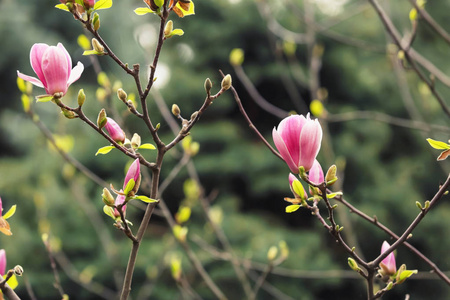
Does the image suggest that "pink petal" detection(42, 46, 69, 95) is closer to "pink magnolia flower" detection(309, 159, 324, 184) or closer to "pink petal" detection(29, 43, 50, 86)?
"pink petal" detection(29, 43, 50, 86)

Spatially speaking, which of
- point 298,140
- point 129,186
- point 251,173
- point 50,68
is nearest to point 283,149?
point 298,140

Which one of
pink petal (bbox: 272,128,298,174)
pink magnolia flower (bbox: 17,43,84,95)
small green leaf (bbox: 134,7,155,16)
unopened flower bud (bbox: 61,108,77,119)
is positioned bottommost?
pink petal (bbox: 272,128,298,174)

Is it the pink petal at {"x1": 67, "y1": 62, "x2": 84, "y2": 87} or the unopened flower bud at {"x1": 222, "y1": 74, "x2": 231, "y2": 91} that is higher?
the pink petal at {"x1": 67, "y1": 62, "x2": 84, "y2": 87}

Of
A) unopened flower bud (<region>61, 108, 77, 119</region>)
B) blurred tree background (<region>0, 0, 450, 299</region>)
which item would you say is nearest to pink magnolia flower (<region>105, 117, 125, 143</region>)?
unopened flower bud (<region>61, 108, 77, 119</region>)

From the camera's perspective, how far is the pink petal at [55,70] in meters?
0.57

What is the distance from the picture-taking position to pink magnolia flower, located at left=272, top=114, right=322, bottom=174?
573 millimetres

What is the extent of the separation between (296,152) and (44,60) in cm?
32

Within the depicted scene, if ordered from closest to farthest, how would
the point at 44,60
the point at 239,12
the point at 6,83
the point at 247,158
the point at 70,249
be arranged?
the point at 44,60 → the point at 70,249 → the point at 247,158 → the point at 239,12 → the point at 6,83

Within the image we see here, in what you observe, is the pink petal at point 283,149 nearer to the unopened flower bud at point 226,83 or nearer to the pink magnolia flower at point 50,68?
the unopened flower bud at point 226,83

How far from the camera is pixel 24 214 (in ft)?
14.8

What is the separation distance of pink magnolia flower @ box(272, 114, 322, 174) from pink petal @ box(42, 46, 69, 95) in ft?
0.84

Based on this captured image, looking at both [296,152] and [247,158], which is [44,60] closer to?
[296,152]

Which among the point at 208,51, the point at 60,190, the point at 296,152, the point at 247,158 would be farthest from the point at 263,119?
the point at 296,152

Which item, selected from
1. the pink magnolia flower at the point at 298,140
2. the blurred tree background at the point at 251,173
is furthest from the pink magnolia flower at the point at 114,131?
the blurred tree background at the point at 251,173
